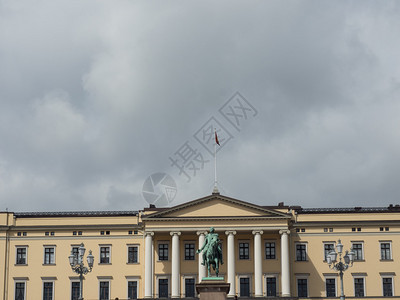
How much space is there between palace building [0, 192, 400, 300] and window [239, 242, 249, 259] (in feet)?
0.32

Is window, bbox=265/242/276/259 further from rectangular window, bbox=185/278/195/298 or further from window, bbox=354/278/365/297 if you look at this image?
window, bbox=354/278/365/297

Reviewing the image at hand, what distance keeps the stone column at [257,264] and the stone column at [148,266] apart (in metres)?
9.77

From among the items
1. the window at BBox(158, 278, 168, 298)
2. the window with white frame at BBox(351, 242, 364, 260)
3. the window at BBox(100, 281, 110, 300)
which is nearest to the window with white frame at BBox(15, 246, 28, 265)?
the window at BBox(100, 281, 110, 300)

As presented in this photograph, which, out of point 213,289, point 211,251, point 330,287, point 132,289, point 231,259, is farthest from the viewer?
point 132,289

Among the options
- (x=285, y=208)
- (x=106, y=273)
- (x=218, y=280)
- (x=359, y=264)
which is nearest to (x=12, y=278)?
(x=106, y=273)

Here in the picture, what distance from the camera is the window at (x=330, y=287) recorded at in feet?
253

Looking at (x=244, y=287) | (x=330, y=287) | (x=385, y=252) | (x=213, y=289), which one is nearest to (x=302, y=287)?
(x=330, y=287)

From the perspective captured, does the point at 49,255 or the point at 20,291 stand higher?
the point at 49,255

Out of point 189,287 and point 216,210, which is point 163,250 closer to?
point 189,287

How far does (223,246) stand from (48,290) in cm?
1726

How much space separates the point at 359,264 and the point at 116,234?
23.6 metres

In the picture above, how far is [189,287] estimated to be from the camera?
253 feet

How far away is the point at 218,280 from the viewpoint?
42812mm

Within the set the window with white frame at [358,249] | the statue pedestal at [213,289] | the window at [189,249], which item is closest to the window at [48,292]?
the window at [189,249]
